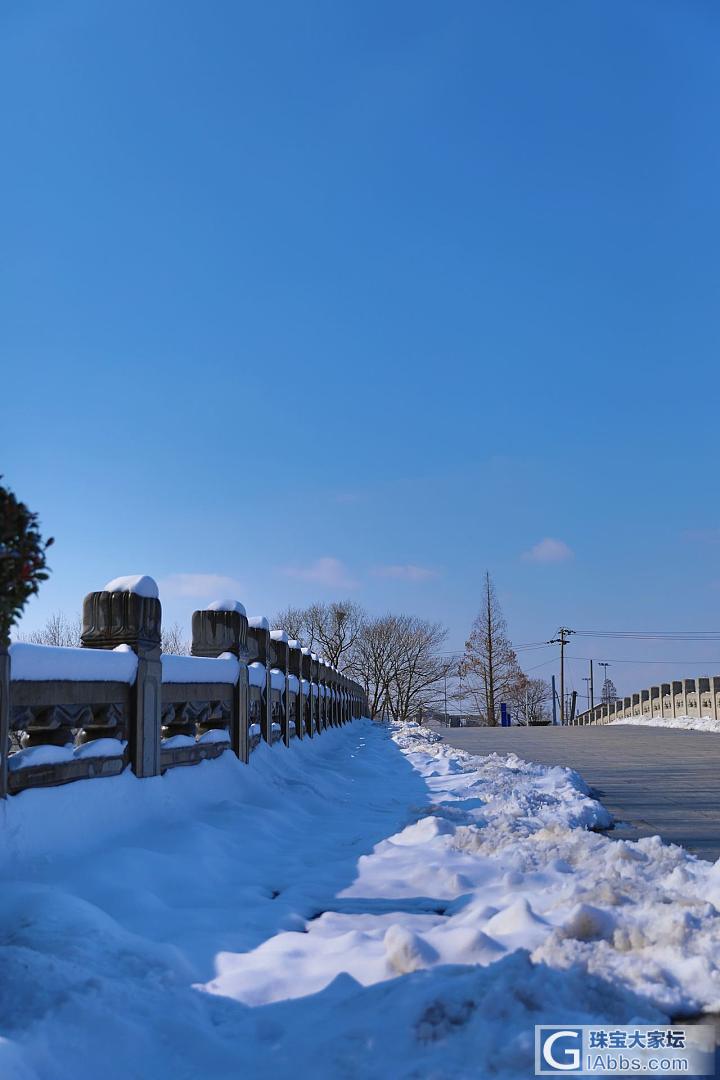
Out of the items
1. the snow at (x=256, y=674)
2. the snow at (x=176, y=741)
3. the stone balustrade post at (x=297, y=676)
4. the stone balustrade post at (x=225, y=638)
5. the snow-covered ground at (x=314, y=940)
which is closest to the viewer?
the snow-covered ground at (x=314, y=940)

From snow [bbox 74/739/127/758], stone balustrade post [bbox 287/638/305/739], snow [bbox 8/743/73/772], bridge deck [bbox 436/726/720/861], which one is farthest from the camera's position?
stone balustrade post [bbox 287/638/305/739]

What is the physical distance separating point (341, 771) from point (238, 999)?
9681mm

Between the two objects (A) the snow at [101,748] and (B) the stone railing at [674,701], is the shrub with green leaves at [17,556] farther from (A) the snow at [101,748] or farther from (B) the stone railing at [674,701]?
(B) the stone railing at [674,701]

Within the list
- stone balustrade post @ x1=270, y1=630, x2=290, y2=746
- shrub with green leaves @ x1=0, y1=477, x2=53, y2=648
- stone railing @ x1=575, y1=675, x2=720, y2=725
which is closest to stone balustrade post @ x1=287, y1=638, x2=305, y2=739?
stone balustrade post @ x1=270, y1=630, x2=290, y2=746

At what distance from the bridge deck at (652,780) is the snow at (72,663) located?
4.06m

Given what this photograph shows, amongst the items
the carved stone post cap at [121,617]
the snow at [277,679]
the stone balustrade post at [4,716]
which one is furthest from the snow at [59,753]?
the snow at [277,679]

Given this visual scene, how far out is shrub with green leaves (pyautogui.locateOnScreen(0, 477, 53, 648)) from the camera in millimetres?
2848

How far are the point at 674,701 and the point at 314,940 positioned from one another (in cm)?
3547

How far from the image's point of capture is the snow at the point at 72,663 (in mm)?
4797

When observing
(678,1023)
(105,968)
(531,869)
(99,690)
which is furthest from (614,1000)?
(99,690)

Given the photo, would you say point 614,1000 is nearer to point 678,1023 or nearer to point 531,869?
point 678,1023

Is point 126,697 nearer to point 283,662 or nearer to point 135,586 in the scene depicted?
point 135,586

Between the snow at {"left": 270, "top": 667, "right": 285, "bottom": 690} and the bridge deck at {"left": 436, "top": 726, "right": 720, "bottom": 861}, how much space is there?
434cm

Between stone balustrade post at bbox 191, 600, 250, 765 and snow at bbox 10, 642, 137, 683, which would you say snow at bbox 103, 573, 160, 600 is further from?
stone balustrade post at bbox 191, 600, 250, 765
